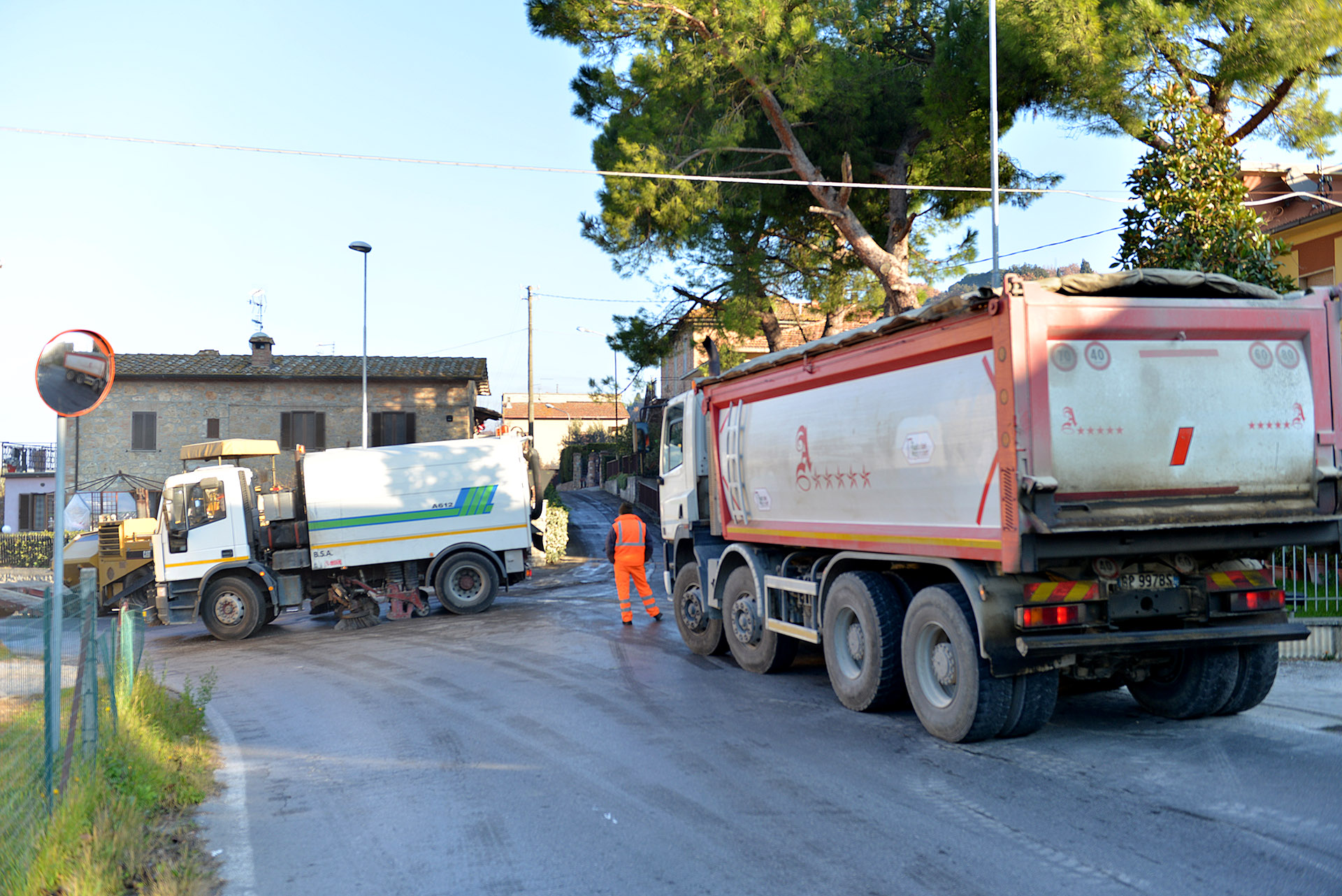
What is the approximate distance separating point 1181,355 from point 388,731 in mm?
6159

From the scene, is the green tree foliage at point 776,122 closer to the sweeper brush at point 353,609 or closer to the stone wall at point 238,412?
the sweeper brush at point 353,609

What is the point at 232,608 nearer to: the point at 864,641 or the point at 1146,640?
the point at 864,641

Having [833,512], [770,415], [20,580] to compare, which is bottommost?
[20,580]

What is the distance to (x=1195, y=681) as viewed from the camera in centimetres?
704

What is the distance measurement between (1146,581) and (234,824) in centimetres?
564

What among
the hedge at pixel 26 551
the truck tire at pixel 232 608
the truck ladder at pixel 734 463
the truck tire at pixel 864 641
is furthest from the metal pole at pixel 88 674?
the hedge at pixel 26 551

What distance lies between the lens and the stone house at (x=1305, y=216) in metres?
20.6

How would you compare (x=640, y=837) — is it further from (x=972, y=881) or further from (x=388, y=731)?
(x=388, y=731)

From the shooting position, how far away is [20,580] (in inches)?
1014

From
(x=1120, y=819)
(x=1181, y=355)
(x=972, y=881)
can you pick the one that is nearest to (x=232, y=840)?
(x=972, y=881)

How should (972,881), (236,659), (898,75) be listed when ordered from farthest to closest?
(898,75)
(236,659)
(972,881)

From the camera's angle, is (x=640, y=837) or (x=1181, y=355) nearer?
(x=640, y=837)

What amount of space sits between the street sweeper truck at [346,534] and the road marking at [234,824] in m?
8.29

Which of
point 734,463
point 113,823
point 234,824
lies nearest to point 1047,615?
point 734,463
